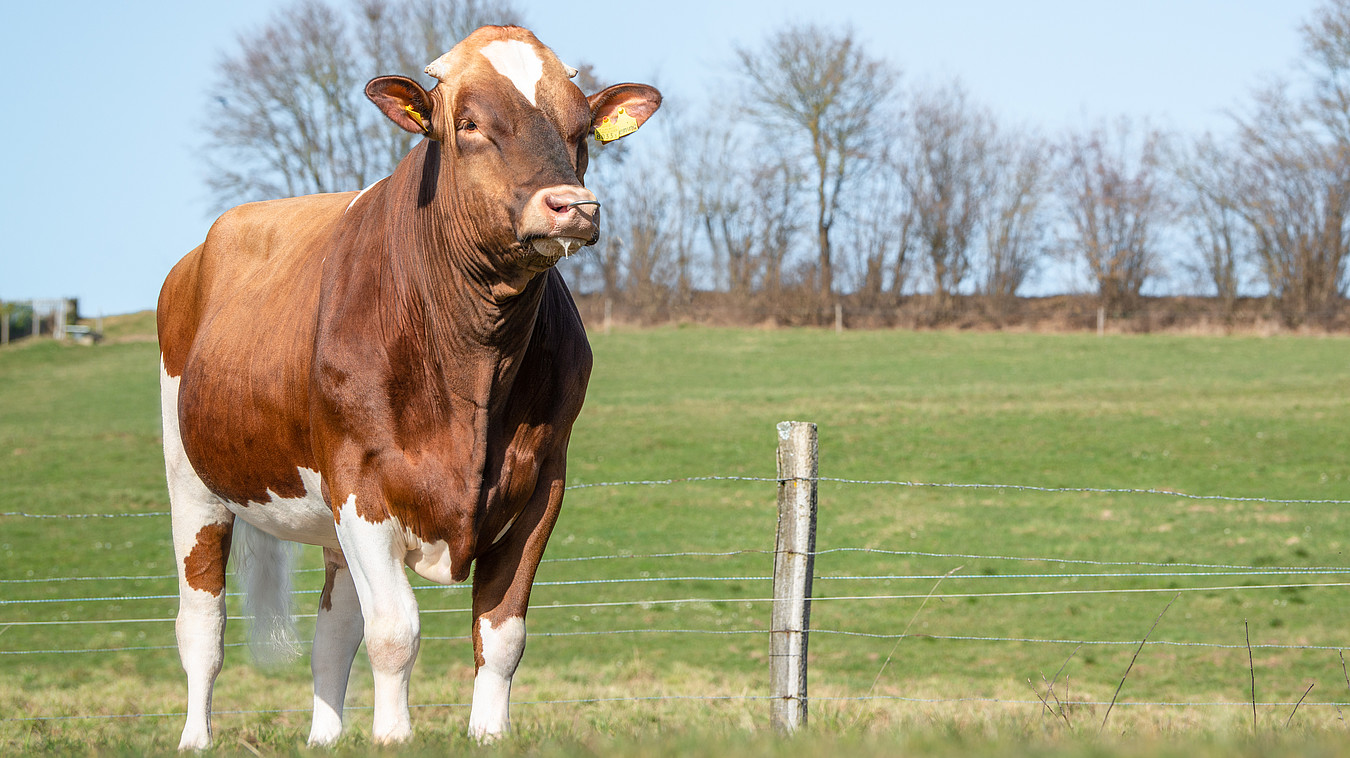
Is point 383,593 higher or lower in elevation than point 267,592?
higher

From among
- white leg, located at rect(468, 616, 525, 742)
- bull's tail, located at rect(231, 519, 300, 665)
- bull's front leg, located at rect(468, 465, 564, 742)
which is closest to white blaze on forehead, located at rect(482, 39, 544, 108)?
bull's front leg, located at rect(468, 465, 564, 742)

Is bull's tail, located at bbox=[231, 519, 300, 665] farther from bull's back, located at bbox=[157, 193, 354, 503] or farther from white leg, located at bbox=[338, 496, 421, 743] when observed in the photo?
white leg, located at bbox=[338, 496, 421, 743]

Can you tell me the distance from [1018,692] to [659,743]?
22.2 feet

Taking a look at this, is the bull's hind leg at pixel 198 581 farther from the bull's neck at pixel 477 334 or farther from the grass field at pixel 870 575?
the bull's neck at pixel 477 334

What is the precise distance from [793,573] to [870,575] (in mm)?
7984

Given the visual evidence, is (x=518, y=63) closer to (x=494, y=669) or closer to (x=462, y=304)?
(x=462, y=304)

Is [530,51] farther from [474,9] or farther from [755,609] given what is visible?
[474,9]

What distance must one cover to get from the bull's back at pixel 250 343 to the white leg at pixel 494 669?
2.79ft

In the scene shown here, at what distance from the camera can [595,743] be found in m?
2.99

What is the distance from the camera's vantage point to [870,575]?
1381 centimetres

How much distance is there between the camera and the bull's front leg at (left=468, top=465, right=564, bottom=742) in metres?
3.87

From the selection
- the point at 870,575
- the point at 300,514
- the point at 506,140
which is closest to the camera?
the point at 506,140

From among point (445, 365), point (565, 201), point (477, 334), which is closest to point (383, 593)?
point (445, 365)

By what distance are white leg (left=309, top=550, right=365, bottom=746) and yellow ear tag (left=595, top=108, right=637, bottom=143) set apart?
2045 mm
